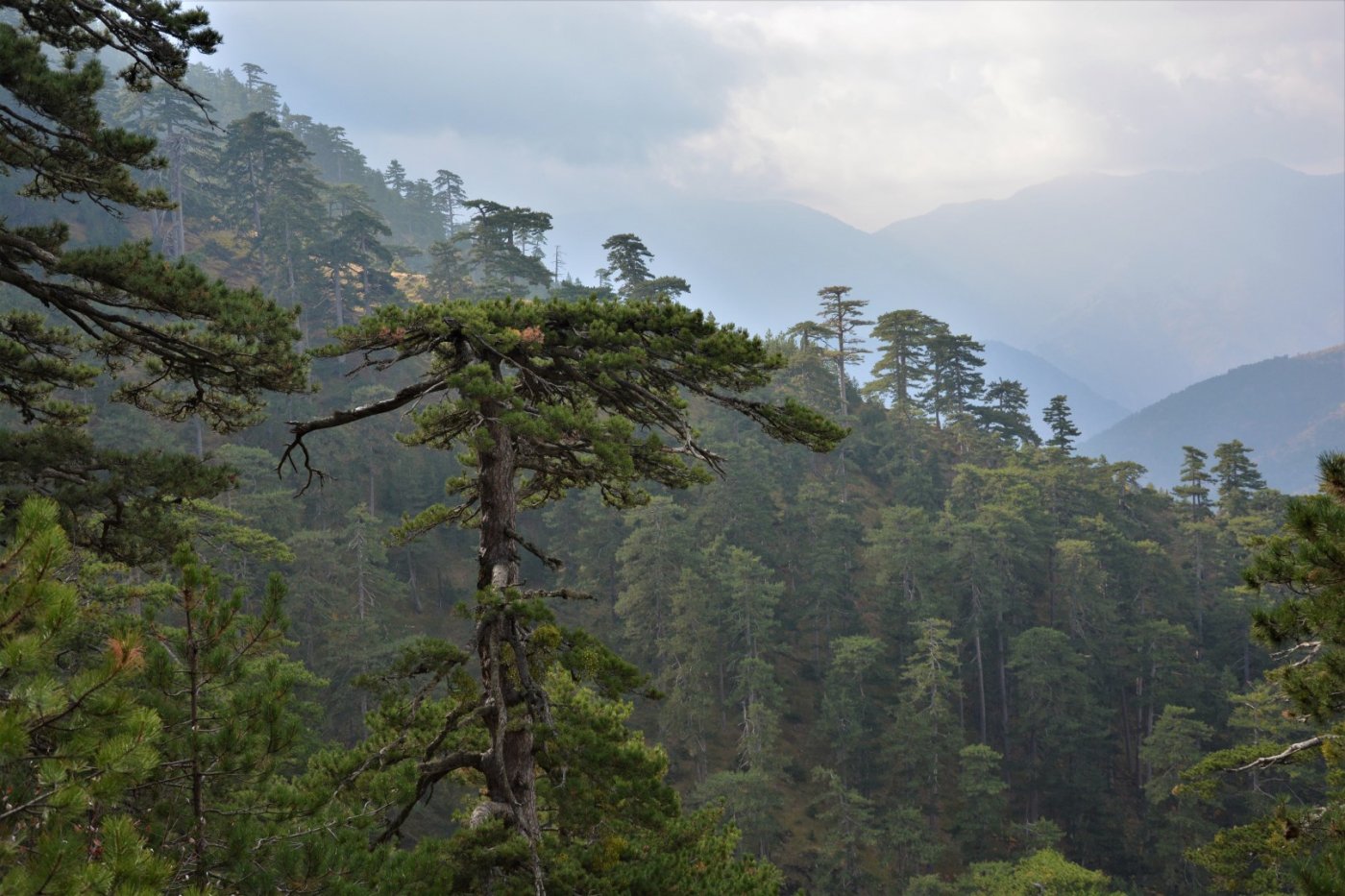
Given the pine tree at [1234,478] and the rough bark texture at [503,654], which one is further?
the pine tree at [1234,478]

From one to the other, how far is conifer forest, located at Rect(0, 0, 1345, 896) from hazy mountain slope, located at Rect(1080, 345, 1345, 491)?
147 metres

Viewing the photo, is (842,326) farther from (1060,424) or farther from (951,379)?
(1060,424)

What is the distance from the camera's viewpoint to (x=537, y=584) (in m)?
34.9

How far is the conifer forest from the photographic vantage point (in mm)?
4043

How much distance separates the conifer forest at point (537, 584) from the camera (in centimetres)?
404

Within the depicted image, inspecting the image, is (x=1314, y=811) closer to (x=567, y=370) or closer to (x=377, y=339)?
(x=567, y=370)

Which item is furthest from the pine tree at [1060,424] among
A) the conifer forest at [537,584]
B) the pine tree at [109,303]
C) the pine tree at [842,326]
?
the pine tree at [109,303]

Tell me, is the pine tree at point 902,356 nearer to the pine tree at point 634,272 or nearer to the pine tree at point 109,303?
the pine tree at point 634,272

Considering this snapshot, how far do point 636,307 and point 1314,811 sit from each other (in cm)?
838

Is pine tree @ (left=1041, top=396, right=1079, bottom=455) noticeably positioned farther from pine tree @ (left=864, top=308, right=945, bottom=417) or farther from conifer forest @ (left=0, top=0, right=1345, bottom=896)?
pine tree @ (left=864, top=308, right=945, bottom=417)

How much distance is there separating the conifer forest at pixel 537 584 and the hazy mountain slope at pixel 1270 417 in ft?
481

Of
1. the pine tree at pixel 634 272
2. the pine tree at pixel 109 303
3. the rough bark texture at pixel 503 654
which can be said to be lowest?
the rough bark texture at pixel 503 654

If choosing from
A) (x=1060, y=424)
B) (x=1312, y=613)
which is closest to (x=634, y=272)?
(x=1060, y=424)

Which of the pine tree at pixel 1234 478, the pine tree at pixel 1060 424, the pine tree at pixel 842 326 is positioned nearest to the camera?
the pine tree at pixel 1234 478
